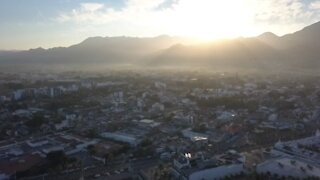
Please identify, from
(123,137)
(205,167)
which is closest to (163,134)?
(123,137)


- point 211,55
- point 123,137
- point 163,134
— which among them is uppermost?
point 211,55

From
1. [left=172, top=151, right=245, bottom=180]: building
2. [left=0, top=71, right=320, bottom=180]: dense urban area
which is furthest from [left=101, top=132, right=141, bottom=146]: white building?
[left=172, top=151, right=245, bottom=180]: building

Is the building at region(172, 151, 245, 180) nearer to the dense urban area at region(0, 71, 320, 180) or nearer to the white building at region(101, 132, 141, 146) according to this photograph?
the dense urban area at region(0, 71, 320, 180)

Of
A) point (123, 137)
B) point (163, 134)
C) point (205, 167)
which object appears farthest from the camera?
point (163, 134)

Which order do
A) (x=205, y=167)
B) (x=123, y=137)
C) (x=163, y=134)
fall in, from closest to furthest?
(x=205, y=167), (x=123, y=137), (x=163, y=134)

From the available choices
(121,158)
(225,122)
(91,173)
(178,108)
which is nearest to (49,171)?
(91,173)

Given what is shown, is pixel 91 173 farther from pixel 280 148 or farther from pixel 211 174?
pixel 280 148

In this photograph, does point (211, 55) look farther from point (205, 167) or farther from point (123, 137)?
point (205, 167)
